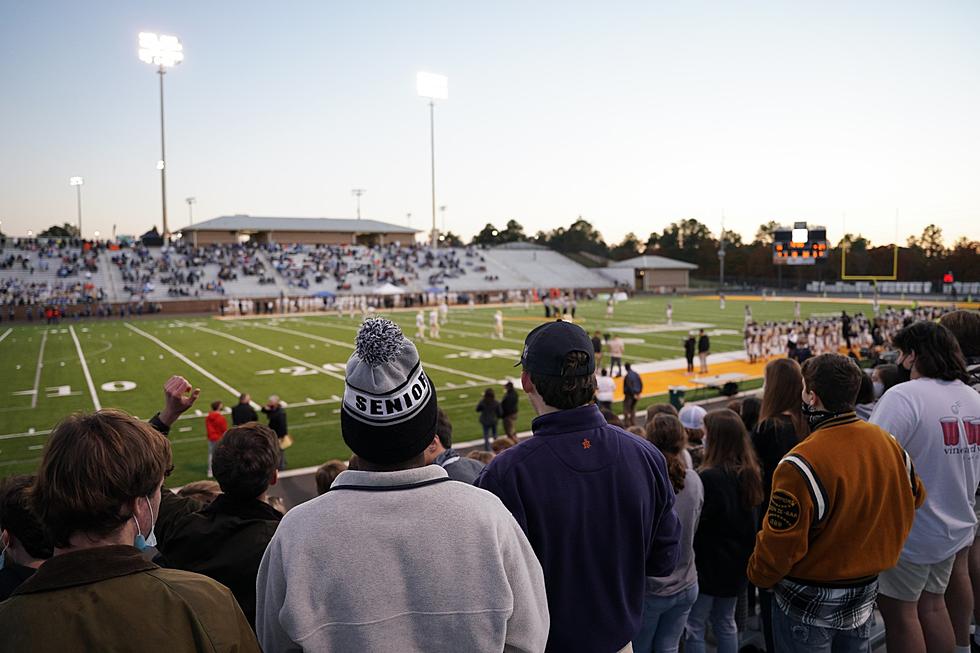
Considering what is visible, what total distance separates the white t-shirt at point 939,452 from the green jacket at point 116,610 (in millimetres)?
3442

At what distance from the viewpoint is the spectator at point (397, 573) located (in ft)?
5.03

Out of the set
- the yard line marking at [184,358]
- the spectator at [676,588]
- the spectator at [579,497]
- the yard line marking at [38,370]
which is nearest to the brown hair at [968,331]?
the spectator at [676,588]

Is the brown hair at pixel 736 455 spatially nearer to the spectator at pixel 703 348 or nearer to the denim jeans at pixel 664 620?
the denim jeans at pixel 664 620

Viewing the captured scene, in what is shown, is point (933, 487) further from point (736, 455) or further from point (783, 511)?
point (783, 511)

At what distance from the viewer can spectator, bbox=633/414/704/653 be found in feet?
11.2

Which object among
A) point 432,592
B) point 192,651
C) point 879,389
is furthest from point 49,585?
point 879,389

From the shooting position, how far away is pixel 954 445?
3533mm

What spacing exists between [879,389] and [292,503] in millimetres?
7237

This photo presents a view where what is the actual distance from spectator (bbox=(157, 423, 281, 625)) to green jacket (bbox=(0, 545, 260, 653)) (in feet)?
3.91

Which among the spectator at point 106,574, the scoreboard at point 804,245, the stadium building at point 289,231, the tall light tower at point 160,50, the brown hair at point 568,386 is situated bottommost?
the spectator at point 106,574

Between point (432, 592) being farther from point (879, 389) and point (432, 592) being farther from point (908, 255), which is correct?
point (908, 255)

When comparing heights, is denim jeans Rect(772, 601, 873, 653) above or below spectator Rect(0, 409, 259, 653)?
below

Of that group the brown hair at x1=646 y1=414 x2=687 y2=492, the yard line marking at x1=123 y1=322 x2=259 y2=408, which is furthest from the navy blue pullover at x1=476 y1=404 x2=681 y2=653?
the yard line marking at x1=123 y1=322 x2=259 y2=408

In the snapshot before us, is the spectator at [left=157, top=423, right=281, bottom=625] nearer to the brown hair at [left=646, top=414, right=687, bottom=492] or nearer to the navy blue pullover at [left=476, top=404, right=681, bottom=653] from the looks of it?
the navy blue pullover at [left=476, top=404, right=681, bottom=653]
